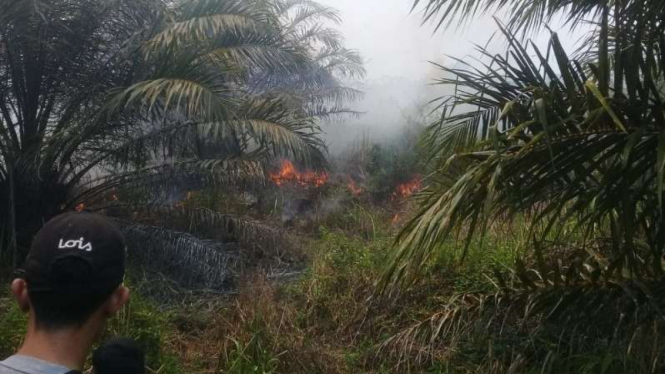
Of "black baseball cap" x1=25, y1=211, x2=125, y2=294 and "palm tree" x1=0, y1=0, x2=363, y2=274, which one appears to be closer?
"black baseball cap" x1=25, y1=211, x2=125, y2=294

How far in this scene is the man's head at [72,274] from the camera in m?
1.67

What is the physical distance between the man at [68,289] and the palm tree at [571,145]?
87.4 inches

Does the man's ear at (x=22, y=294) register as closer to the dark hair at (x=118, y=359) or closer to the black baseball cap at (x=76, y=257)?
the black baseball cap at (x=76, y=257)

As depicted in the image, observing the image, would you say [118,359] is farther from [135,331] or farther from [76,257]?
[135,331]

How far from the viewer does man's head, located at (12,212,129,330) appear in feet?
5.49

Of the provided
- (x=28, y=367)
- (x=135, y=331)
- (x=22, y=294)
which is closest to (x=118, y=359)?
(x=22, y=294)

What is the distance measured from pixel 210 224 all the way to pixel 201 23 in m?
2.04

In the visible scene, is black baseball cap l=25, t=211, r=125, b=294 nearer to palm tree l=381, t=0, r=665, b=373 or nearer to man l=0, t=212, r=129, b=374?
man l=0, t=212, r=129, b=374

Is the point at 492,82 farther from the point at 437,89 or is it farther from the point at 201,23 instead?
the point at 437,89

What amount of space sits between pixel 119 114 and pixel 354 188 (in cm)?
532

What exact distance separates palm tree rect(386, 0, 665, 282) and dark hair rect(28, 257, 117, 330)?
7.42 ft

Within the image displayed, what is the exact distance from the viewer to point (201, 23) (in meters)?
7.76

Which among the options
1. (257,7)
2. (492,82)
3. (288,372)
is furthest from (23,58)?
(492,82)

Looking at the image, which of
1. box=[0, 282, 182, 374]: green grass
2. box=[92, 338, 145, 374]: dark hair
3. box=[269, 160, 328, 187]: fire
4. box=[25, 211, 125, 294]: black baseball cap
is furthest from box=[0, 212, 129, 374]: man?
box=[269, 160, 328, 187]: fire
